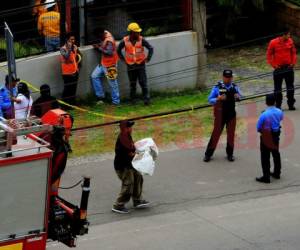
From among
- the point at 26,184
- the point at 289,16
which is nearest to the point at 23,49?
the point at 289,16

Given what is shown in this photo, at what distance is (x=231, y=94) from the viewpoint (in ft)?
→ 44.1

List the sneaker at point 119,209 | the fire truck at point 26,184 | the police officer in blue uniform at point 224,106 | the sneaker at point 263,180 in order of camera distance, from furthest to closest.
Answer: the police officer in blue uniform at point 224,106
the sneaker at point 263,180
the sneaker at point 119,209
the fire truck at point 26,184

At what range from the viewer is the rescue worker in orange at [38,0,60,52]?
664 inches

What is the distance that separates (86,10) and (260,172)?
607 centimetres

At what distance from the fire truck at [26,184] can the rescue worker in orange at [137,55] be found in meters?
8.54

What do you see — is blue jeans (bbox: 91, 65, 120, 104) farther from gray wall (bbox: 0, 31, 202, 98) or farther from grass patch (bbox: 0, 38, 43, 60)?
grass patch (bbox: 0, 38, 43, 60)

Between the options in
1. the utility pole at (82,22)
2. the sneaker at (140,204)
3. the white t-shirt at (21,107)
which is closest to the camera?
the sneaker at (140,204)

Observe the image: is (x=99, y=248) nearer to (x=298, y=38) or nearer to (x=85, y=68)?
(x=85, y=68)

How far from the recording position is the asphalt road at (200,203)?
10.5 m

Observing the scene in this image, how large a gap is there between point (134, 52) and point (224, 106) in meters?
3.99

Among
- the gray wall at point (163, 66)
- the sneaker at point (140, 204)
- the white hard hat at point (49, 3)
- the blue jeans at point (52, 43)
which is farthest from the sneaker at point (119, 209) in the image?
the white hard hat at point (49, 3)

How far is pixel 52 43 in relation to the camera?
17.0 m

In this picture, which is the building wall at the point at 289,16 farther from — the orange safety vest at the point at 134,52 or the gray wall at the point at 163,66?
the orange safety vest at the point at 134,52

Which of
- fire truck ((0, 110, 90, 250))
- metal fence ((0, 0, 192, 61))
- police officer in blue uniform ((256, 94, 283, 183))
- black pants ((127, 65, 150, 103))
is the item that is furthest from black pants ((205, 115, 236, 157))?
fire truck ((0, 110, 90, 250))
